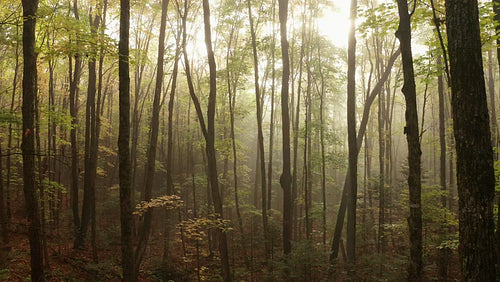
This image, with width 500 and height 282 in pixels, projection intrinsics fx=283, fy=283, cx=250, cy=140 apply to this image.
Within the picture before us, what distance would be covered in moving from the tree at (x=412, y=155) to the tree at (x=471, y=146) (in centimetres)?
185

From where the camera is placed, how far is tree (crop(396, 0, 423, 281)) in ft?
19.3

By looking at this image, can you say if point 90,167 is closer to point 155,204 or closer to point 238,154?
point 155,204

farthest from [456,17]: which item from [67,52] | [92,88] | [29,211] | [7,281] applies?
[92,88]

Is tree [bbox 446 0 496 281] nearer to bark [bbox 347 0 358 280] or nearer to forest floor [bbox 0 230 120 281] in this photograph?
bark [bbox 347 0 358 280]

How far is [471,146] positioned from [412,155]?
7.17ft

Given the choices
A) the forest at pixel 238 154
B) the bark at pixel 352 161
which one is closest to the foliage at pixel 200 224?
the forest at pixel 238 154

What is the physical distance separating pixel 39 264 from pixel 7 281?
2.53 m

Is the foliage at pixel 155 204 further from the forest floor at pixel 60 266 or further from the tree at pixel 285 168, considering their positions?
the tree at pixel 285 168

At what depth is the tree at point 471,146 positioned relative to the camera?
3941mm

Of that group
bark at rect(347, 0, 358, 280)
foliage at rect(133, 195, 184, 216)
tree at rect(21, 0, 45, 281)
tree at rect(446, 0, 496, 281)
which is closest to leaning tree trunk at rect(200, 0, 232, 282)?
foliage at rect(133, 195, 184, 216)

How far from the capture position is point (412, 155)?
6168 millimetres

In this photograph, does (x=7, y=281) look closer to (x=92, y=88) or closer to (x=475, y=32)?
(x=92, y=88)

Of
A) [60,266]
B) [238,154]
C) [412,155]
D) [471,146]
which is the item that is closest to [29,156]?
[60,266]

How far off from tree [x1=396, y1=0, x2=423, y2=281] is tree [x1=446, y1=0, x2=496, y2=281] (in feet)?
6.06
